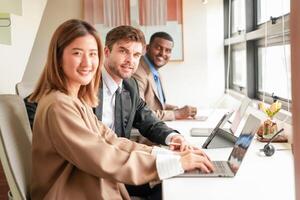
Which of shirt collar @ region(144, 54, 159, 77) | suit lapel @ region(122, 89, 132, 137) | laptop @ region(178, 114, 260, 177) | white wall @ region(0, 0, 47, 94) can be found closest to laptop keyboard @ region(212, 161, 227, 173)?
laptop @ region(178, 114, 260, 177)

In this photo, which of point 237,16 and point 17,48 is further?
point 237,16

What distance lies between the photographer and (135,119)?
2.29 metres

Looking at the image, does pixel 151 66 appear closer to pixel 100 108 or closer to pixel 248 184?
pixel 100 108

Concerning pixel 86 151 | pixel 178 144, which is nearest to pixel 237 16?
pixel 178 144

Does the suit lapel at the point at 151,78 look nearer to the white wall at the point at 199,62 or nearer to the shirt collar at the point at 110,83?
the shirt collar at the point at 110,83

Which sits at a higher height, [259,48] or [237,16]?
[237,16]

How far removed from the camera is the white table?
126 centimetres

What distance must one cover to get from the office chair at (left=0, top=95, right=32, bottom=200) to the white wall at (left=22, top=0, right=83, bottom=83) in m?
3.08

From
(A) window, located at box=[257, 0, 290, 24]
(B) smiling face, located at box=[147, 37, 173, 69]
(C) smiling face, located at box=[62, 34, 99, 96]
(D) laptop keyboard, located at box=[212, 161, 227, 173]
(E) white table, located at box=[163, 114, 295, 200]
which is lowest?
(E) white table, located at box=[163, 114, 295, 200]

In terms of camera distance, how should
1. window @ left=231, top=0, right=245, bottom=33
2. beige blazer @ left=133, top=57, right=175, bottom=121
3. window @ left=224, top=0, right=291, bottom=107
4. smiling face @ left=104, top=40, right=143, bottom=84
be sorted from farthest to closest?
1. window @ left=231, top=0, right=245, bottom=33
2. beige blazer @ left=133, top=57, right=175, bottom=121
3. window @ left=224, top=0, right=291, bottom=107
4. smiling face @ left=104, top=40, right=143, bottom=84

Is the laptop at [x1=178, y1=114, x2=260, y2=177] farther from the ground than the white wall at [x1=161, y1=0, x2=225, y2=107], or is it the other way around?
the white wall at [x1=161, y1=0, x2=225, y2=107]

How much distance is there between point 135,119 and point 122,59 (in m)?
0.36

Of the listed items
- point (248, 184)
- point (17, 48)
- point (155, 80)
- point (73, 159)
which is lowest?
point (248, 184)

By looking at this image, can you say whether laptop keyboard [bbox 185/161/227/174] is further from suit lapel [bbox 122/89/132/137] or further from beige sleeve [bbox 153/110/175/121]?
beige sleeve [bbox 153/110/175/121]
